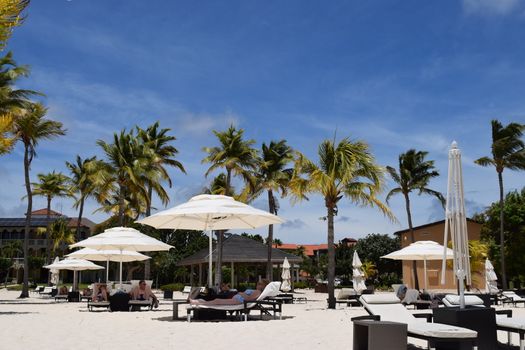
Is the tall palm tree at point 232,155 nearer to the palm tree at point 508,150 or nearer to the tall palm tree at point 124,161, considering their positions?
the tall palm tree at point 124,161

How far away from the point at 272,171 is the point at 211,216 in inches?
688

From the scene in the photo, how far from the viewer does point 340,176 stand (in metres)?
18.5

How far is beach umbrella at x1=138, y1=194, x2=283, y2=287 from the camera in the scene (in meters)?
13.1

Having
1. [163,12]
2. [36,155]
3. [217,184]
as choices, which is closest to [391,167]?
[217,184]

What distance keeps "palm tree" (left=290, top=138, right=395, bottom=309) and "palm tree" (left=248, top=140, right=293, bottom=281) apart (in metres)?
12.4

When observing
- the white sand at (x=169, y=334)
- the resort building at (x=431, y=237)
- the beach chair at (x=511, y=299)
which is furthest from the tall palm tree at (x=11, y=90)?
the resort building at (x=431, y=237)

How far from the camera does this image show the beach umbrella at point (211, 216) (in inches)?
517

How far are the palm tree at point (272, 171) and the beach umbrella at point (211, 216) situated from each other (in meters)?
16.0

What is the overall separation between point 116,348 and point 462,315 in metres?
4.87

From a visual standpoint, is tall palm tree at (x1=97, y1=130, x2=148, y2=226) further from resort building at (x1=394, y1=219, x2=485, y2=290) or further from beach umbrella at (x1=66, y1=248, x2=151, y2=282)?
resort building at (x1=394, y1=219, x2=485, y2=290)

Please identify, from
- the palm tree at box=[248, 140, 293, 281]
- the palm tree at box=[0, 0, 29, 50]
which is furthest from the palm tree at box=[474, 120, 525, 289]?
the palm tree at box=[0, 0, 29, 50]

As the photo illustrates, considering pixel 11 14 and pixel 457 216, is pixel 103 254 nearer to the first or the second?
pixel 457 216

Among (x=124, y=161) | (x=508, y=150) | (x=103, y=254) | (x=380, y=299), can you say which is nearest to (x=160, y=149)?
(x=124, y=161)

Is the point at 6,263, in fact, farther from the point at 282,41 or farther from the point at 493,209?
the point at 282,41
